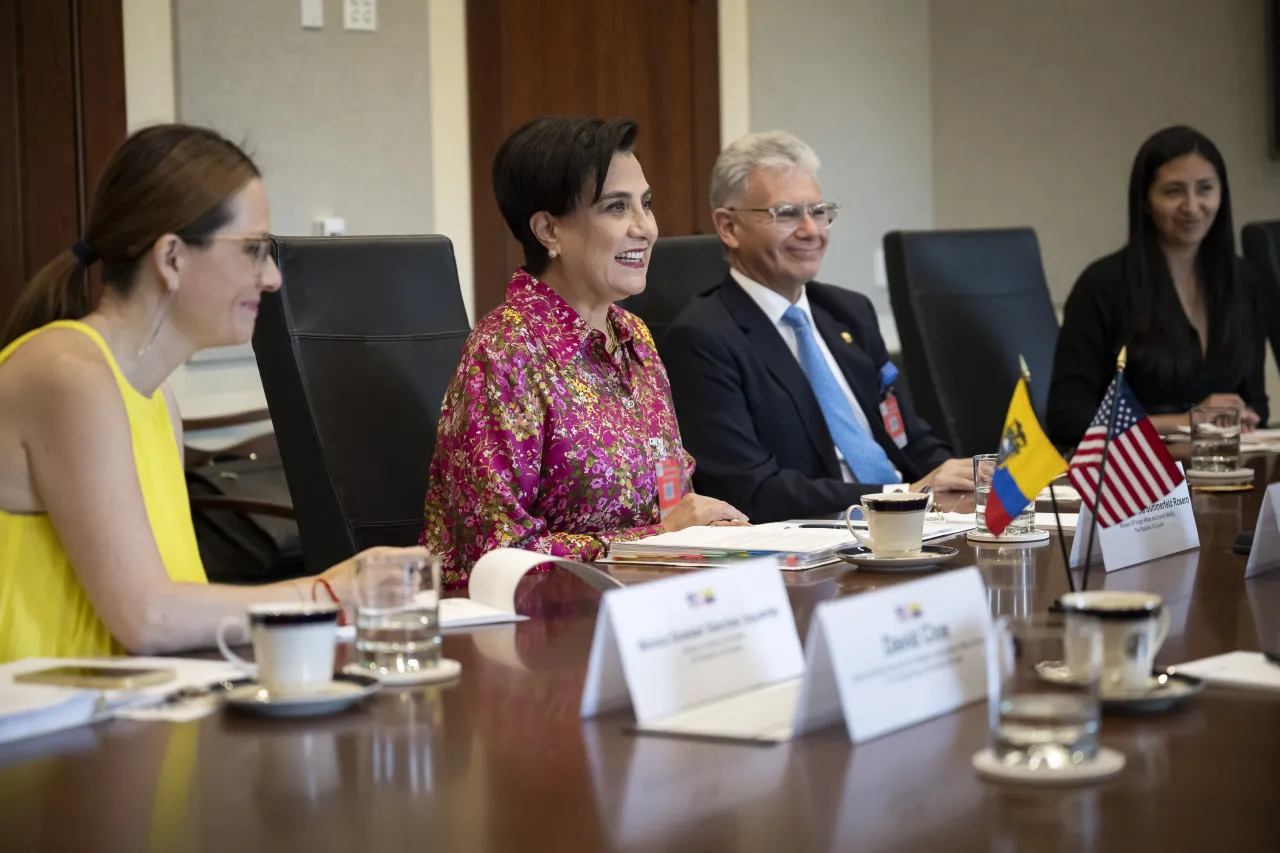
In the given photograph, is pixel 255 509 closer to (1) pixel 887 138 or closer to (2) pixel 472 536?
(2) pixel 472 536

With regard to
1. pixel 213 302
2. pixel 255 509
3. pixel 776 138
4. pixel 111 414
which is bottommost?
pixel 255 509

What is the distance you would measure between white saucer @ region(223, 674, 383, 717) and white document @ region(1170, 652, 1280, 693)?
0.61 meters

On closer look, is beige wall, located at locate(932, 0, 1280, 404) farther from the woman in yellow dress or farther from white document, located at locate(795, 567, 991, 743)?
white document, located at locate(795, 567, 991, 743)

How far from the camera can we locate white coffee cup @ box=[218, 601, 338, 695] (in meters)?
1.19

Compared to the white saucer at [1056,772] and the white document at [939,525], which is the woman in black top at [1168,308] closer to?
the white document at [939,525]

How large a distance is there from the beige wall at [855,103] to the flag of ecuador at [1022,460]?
3.97m

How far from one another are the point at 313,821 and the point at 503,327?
1.45 m

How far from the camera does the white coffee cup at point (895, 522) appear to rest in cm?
178

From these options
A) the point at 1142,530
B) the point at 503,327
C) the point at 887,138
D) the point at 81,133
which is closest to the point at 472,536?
the point at 503,327

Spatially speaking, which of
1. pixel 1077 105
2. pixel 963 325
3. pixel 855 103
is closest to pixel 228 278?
pixel 963 325

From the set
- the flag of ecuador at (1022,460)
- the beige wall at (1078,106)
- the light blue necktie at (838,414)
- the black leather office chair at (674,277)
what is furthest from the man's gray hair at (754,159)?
the beige wall at (1078,106)

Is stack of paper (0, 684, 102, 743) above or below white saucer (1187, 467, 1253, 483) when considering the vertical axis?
above

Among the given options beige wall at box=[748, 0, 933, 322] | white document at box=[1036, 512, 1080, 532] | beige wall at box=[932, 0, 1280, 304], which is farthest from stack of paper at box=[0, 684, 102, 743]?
beige wall at box=[932, 0, 1280, 304]

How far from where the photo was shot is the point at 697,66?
17.2 feet
